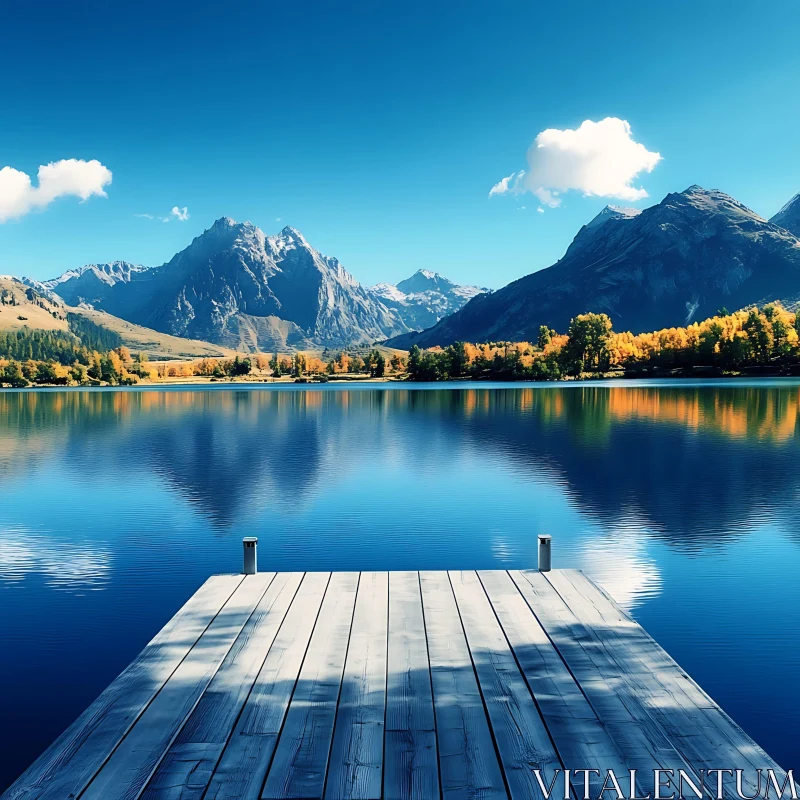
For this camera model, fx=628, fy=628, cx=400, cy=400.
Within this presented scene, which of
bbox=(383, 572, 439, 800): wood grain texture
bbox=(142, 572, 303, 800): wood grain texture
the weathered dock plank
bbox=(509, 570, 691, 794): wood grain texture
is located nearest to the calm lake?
the weathered dock plank

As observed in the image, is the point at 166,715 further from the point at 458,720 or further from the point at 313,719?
the point at 458,720

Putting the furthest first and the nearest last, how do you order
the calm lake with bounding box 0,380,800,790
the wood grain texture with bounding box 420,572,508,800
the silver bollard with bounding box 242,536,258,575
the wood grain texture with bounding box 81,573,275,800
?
the silver bollard with bounding box 242,536,258,575 < the calm lake with bounding box 0,380,800,790 < the wood grain texture with bounding box 81,573,275,800 < the wood grain texture with bounding box 420,572,508,800

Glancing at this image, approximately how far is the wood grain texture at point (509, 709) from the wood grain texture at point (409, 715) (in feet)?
2.08

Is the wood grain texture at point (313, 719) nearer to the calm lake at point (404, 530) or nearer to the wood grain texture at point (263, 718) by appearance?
the wood grain texture at point (263, 718)

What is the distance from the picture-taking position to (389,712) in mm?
6500

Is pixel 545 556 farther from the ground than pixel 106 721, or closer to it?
farther from the ground

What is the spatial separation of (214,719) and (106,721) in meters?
1.14

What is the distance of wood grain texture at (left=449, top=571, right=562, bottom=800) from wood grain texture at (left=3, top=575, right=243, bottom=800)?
3.71 meters

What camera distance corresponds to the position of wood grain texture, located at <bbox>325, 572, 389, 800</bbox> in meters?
5.34

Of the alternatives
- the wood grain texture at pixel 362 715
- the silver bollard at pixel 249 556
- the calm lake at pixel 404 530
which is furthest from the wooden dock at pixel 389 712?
the calm lake at pixel 404 530

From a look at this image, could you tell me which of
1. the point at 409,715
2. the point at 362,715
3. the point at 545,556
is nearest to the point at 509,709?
the point at 409,715

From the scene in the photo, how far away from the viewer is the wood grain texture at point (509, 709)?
544cm

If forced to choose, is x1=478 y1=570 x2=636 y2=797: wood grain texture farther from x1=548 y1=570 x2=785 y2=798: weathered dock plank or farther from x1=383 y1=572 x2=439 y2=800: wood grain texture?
x1=383 y1=572 x2=439 y2=800: wood grain texture

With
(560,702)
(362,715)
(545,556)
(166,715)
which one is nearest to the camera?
(362,715)
